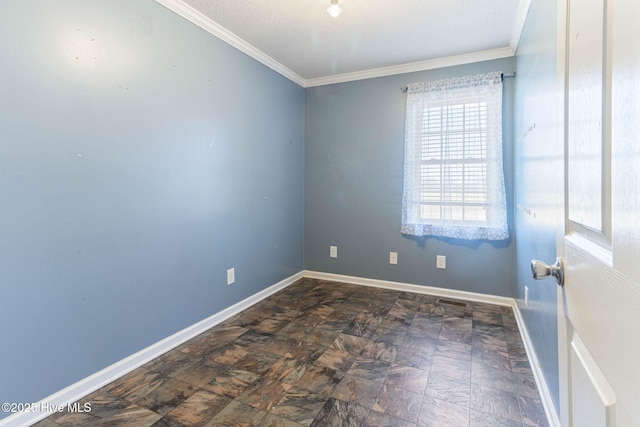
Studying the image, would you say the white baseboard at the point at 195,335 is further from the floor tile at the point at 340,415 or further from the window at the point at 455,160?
the floor tile at the point at 340,415

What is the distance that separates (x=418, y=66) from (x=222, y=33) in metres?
1.87

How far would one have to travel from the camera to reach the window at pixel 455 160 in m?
2.81

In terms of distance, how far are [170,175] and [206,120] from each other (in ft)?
1.78

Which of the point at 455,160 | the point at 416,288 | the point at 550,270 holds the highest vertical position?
the point at 455,160

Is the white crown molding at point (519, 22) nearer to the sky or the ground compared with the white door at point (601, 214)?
nearer to the sky

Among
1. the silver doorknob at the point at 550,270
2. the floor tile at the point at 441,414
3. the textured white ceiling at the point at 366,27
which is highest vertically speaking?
the textured white ceiling at the point at 366,27

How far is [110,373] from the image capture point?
1748mm

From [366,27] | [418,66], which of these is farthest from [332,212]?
[366,27]

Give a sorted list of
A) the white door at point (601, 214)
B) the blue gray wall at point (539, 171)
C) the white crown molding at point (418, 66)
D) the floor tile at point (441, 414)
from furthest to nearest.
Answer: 1. the white crown molding at point (418, 66)
2. the floor tile at point (441, 414)
3. the blue gray wall at point (539, 171)
4. the white door at point (601, 214)

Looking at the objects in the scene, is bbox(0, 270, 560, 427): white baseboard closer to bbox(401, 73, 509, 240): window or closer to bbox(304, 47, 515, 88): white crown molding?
bbox(401, 73, 509, 240): window

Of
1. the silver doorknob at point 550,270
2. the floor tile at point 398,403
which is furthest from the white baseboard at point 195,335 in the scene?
the silver doorknob at point 550,270

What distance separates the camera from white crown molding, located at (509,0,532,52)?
2.04m

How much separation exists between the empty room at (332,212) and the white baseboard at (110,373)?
0.01 metres

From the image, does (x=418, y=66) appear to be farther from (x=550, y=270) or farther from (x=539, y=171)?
(x=550, y=270)
